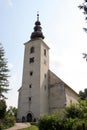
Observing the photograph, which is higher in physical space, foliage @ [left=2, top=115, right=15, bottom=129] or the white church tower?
the white church tower

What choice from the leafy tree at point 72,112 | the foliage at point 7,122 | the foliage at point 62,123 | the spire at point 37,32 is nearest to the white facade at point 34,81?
the spire at point 37,32

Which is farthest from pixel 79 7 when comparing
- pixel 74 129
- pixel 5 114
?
pixel 5 114

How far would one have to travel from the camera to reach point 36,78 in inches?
1583

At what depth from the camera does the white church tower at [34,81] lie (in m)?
38.4

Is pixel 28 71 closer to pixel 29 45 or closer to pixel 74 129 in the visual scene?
pixel 29 45

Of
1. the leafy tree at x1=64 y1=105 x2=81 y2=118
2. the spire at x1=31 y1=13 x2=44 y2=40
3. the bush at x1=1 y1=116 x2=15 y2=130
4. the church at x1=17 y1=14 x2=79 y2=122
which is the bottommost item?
the bush at x1=1 y1=116 x2=15 y2=130

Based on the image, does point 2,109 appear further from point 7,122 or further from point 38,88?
point 38,88

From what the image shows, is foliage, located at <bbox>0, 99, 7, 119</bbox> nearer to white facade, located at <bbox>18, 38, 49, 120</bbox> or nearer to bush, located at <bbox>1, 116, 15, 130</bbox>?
bush, located at <bbox>1, 116, 15, 130</bbox>

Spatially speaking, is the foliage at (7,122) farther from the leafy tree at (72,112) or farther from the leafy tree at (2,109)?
the leafy tree at (72,112)

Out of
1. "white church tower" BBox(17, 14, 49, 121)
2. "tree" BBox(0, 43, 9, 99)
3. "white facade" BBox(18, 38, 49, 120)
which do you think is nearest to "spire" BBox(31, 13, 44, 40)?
"white church tower" BBox(17, 14, 49, 121)

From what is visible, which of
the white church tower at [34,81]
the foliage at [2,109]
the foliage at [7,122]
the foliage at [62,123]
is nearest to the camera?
the foliage at [62,123]

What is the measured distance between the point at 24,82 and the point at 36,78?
2537 millimetres

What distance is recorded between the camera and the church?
38531mm

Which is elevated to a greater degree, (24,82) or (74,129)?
(24,82)
